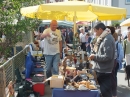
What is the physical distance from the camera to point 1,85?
6172 mm

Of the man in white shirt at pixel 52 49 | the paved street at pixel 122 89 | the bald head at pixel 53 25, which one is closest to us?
the paved street at pixel 122 89

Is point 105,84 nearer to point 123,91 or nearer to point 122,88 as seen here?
point 123,91

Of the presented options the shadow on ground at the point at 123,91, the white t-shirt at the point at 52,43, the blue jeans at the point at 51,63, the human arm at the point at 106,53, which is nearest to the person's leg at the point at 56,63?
the blue jeans at the point at 51,63

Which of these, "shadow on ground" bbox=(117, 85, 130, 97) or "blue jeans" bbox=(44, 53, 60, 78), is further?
"blue jeans" bbox=(44, 53, 60, 78)

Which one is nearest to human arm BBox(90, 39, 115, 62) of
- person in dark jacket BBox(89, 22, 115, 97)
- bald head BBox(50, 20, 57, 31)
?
person in dark jacket BBox(89, 22, 115, 97)

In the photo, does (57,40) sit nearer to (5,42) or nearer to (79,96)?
(5,42)

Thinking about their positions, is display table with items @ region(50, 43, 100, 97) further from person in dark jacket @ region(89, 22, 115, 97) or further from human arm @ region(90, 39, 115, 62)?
human arm @ region(90, 39, 115, 62)

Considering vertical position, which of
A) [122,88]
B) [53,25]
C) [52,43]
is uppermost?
[53,25]

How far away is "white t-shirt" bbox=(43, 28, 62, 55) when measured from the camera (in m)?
7.85

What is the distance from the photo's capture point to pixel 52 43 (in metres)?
7.88

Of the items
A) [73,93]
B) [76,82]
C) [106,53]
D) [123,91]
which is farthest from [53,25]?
[73,93]

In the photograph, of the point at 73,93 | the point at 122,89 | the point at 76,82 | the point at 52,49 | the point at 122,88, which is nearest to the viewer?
the point at 73,93

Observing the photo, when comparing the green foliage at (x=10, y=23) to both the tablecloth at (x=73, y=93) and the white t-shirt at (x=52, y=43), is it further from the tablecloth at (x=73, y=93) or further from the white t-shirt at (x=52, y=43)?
the tablecloth at (x=73, y=93)

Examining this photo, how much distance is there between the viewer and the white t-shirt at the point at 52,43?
7.85 m
